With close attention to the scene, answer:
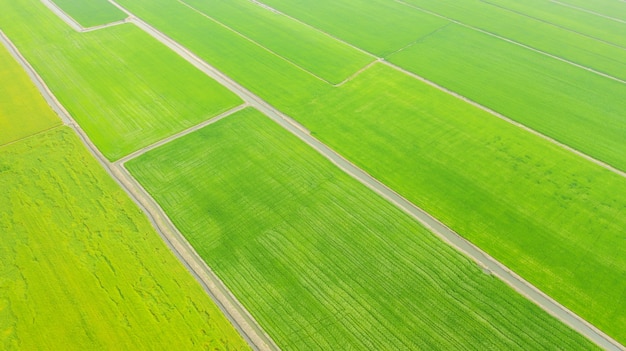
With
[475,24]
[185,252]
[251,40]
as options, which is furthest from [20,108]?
[475,24]

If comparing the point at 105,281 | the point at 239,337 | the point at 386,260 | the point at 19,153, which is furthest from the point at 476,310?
the point at 19,153

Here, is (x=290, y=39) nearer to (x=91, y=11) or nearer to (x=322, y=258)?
(x=91, y=11)

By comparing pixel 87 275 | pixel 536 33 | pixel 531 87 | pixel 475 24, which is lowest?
pixel 87 275

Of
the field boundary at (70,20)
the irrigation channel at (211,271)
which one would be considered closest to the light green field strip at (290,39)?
the irrigation channel at (211,271)

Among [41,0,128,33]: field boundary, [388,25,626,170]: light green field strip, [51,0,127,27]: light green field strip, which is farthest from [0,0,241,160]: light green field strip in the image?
[388,25,626,170]: light green field strip

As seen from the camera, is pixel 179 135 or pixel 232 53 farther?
pixel 232 53

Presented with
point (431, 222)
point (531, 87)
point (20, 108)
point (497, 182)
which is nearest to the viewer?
point (431, 222)
